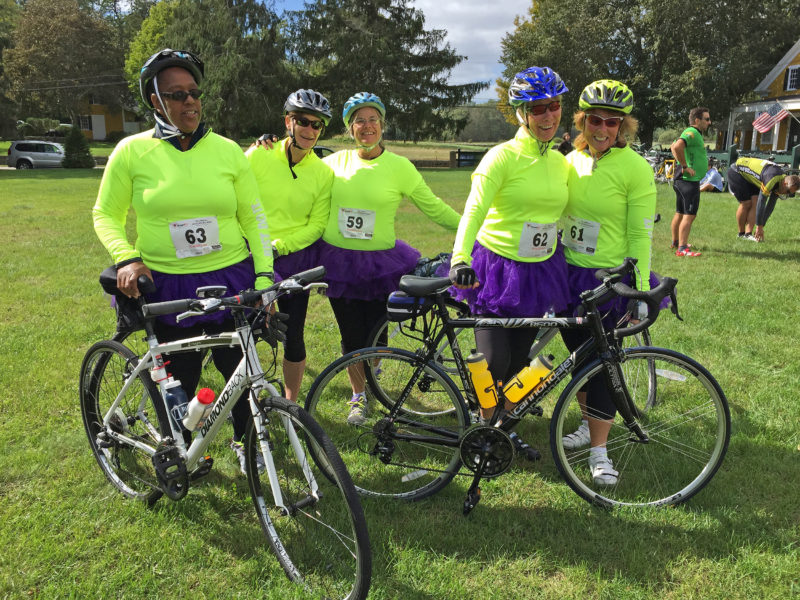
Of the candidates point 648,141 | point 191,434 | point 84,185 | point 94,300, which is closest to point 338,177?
point 191,434

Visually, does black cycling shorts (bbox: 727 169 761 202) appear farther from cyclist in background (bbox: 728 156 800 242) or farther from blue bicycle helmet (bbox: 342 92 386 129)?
blue bicycle helmet (bbox: 342 92 386 129)

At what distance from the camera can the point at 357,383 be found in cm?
403

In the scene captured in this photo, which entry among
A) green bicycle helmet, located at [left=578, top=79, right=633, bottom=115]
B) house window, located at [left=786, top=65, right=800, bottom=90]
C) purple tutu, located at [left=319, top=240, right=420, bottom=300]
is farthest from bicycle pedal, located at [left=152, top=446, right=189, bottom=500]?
house window, located at [left=786, top=65, right=800, bottom=90]

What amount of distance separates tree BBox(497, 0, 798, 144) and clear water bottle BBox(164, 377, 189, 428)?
39.9 metres

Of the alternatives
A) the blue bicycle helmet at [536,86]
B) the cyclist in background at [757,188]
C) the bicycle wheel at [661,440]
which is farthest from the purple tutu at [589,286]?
the cyclist in background at [757,188]

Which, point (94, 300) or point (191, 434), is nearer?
point (191, 434)

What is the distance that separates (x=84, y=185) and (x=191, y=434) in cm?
2092

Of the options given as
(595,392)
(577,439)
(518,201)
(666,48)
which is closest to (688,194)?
(577,439)

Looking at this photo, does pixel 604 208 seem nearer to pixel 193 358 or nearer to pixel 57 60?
pixel 193 358

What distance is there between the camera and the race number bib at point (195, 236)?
290cm

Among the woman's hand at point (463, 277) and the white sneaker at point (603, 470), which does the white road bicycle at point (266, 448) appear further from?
the white sneaker at point (603, 470)

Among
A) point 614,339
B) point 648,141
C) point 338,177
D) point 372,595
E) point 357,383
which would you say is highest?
point 648,141

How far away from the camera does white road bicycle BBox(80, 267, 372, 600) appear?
250cm

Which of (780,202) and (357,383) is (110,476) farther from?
(780,202)
